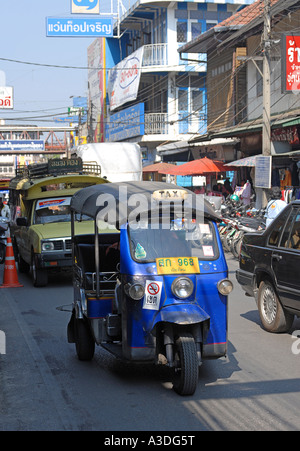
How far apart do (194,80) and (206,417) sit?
132ft

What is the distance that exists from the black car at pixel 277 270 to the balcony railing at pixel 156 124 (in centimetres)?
3483

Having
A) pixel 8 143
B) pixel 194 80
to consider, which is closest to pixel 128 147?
pixel 194 80

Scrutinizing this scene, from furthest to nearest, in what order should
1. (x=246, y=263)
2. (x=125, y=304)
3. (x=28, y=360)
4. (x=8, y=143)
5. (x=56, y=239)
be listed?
1. (x=8, y=143)
2. (x=56, y=239)
3. (x=246, y=263)
4. (x=28, y=360)
5. (x=125, y=304)

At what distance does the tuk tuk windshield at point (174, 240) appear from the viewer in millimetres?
6676

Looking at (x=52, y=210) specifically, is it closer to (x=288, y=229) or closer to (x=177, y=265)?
(x=288, y=229)

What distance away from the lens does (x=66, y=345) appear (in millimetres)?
8625

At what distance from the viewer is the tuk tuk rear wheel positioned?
770 centimetres

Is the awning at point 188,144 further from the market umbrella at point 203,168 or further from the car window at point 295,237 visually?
the car window at point 295,237

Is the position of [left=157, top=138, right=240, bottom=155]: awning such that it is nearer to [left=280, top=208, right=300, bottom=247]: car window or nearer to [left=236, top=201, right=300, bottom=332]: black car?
[left=236, top=201, right=300, bottom=332]: black car

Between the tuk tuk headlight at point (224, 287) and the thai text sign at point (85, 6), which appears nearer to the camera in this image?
the tuk tuk headlight at point (224, 287)

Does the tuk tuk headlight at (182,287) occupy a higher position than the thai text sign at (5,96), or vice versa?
the thai text sign at (5,96)

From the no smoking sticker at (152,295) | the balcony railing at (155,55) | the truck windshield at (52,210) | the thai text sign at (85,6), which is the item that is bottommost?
the no smoking sticker at (152,295)

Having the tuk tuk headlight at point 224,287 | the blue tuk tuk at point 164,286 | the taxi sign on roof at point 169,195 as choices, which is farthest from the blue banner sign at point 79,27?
the tuk tuk headlight at point 224,287
